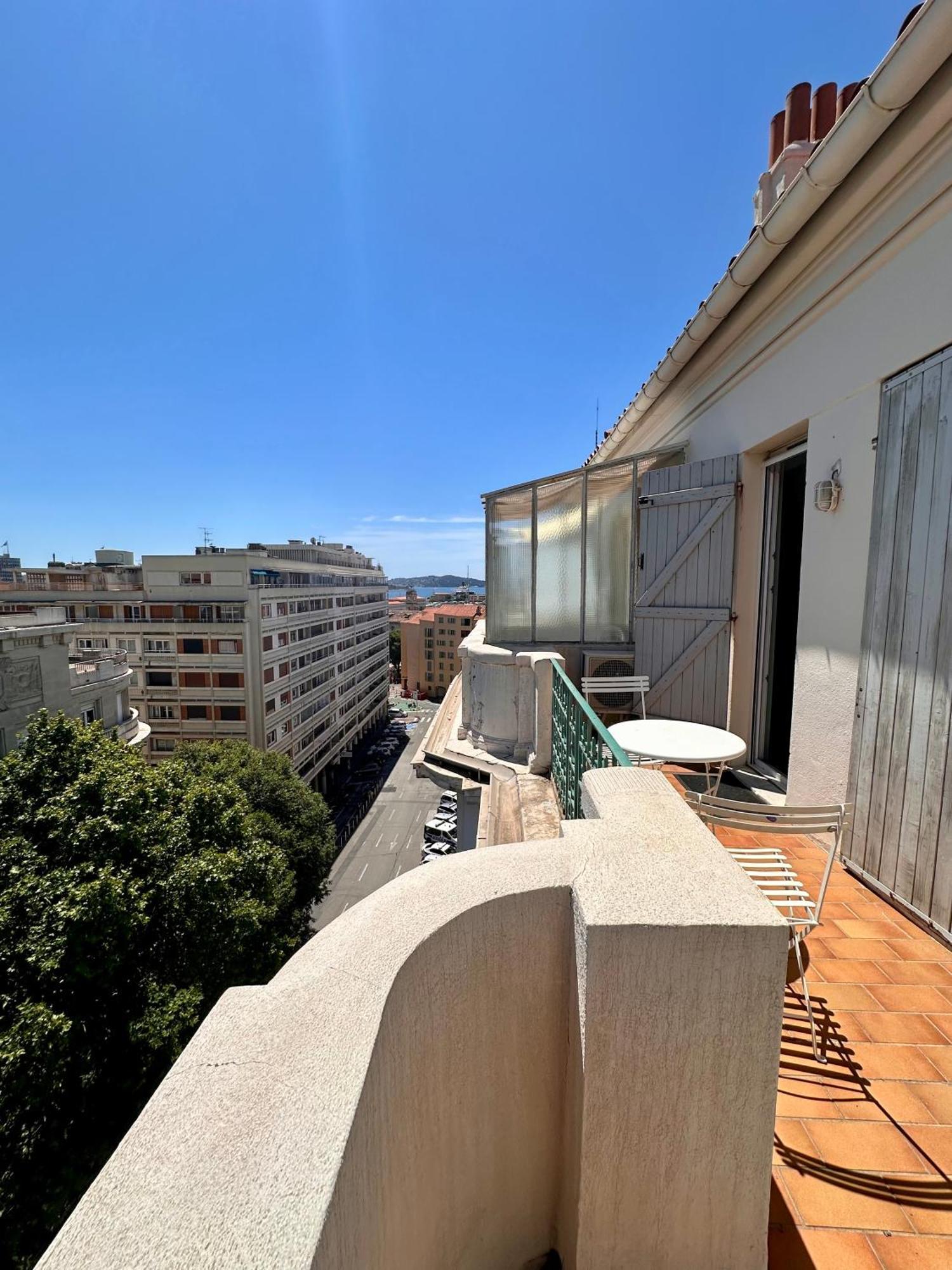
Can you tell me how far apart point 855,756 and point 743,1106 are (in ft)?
9.47

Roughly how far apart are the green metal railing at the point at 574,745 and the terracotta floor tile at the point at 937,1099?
63.8 inches

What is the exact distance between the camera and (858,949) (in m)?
2.85

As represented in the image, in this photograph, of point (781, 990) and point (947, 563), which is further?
point (947, 563)

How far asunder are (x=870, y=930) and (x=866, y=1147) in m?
1.35

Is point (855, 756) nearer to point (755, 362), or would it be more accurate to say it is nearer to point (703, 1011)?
point (703, 1011)

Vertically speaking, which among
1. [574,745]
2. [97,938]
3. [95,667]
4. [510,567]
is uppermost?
[510,567]

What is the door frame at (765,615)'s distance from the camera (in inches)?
205

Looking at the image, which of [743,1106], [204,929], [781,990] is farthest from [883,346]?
[204,929]

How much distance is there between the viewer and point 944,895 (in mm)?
2830

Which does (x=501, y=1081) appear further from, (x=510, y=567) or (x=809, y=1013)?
(x=510, y=567)

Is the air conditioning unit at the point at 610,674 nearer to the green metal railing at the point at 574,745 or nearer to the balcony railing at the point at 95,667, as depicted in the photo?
the green metal railing at the point at 574,745

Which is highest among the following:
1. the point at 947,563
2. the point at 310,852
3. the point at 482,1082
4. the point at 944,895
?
the point at 947,563

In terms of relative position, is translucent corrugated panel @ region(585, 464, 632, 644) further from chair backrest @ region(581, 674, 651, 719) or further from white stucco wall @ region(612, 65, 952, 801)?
white stucco wall @ region(612, 65, 952, 801)

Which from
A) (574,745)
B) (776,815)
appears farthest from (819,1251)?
(574,745)
